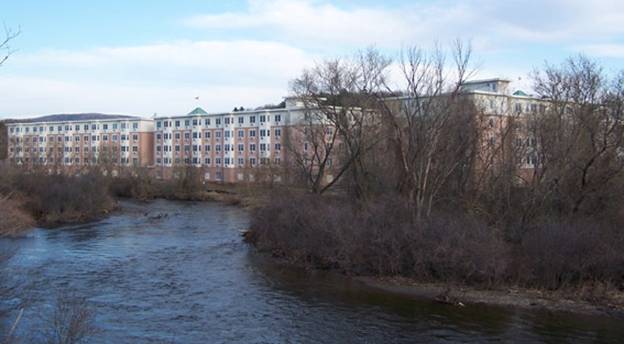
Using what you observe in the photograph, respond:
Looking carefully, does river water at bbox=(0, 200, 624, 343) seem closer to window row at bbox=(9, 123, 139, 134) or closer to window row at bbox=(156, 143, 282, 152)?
window row at bbox=(156, 143, 282, 152)

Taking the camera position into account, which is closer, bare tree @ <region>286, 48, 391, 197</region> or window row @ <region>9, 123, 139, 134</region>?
bare tree @ <region>286, 48, 391, 197</region>

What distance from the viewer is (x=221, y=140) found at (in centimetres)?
10062

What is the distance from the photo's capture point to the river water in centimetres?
1805

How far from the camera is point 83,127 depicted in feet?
394

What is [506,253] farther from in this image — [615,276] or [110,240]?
[110,240]

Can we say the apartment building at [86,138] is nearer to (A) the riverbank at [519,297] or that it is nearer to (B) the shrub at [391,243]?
(B) the shrub at [391,243]

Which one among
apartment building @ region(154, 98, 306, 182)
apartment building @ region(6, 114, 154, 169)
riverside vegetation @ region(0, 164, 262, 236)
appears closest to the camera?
riverside vegetation @ region(0, 164, 262, 236)

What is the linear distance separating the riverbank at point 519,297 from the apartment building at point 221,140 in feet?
209

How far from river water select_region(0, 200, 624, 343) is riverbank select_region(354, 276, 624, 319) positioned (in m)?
0.67

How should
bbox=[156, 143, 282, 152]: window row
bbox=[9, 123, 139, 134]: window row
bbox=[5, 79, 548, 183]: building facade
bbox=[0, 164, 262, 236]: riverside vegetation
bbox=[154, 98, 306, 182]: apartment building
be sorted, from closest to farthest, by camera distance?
bbox=[0, 164, 262, 236]: riverside vegetation
bbox=[5, 79, 548, 183]: building facade
bbox=[154, 98, 306, 182]: apartment building
bbox=[156, 143, 282, 152]: window row
bbox=[9, 123, 139, 134]: window row

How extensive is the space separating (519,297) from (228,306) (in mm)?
10508

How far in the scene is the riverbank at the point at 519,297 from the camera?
2155 centimetres

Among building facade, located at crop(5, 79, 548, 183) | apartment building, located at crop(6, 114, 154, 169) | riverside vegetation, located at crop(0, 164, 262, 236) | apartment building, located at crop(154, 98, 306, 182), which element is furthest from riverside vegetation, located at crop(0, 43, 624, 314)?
apartment building, located at crop(6, 114, 154, 169)

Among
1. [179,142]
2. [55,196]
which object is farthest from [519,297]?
[179,142]
